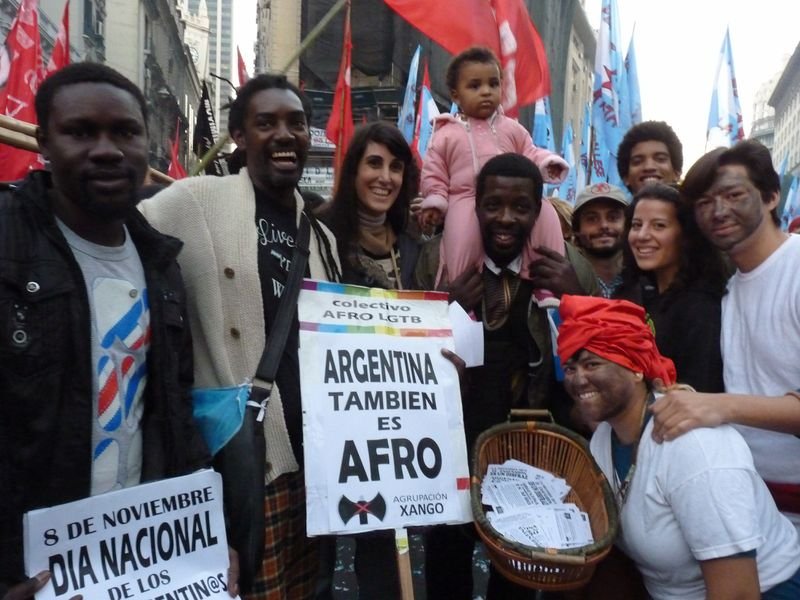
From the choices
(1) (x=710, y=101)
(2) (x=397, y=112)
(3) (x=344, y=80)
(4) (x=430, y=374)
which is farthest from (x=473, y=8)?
(2) (x=397, y=112)

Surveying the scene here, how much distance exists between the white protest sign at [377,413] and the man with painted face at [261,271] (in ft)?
0.45

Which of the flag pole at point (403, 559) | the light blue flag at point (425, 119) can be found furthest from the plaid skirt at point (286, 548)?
the light blue flag at point (425, 119)

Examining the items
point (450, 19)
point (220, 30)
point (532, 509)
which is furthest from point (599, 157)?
point (220, 30)

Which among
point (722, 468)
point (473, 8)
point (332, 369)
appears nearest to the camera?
point (722, 468)

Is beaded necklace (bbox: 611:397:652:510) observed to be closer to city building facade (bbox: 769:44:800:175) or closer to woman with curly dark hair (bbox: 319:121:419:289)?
woman with curly dark hair (bbox: 319:121:419:289)

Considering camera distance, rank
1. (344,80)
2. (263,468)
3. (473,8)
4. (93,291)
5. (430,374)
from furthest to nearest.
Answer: (344,80) < (473,8) < (430,374) < (263,468) < (93,291)

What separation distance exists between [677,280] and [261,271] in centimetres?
180

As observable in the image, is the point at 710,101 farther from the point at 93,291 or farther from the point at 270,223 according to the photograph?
the point at 93,291

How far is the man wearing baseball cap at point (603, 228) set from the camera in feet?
13.0

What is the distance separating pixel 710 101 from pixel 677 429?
1026 cm

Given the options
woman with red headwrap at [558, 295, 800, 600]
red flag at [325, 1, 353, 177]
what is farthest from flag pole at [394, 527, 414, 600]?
red flag at [325, 1, 353, 177]

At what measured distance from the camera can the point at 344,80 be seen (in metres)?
9.50

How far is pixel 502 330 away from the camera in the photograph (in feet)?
10.9

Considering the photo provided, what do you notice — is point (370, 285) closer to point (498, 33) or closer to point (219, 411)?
point (219, 411)
